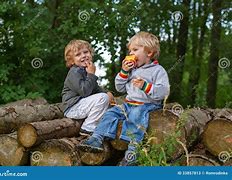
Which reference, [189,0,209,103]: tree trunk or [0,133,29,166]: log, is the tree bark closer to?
[0,133,29,166]: log

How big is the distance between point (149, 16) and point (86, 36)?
1.44 m

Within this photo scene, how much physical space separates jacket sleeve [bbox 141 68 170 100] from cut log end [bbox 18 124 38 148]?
3.60ft

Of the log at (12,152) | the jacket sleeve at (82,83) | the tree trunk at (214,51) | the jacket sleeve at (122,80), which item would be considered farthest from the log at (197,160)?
the tree trunk at (214,51)

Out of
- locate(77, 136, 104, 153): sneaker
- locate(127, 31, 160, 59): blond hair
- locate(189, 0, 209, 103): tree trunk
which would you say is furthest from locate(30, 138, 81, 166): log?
locate(189, 0, 209, 103): tree trunk

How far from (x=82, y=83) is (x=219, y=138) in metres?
1.48

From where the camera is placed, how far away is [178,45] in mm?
11750

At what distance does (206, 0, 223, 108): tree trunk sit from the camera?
10977 millimetres

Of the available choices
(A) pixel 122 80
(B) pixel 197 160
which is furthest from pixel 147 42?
(B) pixel 197 160

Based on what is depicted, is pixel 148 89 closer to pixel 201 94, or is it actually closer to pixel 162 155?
pixel 162 155

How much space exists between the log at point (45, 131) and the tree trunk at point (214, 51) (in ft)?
19.5

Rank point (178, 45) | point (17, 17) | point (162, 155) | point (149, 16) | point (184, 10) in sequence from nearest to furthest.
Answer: point (162, 155) → point (17, 17) → point (149, 16) → point (184, 10) → point (178, 45)

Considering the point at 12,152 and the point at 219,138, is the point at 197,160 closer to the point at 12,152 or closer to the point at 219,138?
the point at 219,138

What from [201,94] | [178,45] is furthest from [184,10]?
[201,94]

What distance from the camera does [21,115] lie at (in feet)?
19.3
